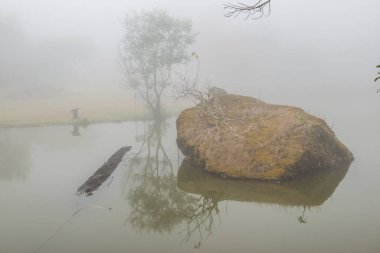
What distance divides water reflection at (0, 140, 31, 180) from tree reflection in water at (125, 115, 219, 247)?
19.1 feet

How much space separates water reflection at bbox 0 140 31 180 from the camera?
63.3ft

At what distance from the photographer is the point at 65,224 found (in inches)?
483

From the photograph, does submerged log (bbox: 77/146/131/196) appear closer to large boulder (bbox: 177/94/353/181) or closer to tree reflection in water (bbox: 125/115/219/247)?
tree reflection in water (bbox: 125/115/219/247)

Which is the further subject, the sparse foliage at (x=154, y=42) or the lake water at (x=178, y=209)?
the sparse foliage at (x=154, y=42)

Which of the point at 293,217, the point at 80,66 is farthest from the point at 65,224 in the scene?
the point at 80,66

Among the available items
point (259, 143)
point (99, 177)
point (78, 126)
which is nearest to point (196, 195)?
point (259, 143)

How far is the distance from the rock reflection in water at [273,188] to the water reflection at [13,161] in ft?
29.0

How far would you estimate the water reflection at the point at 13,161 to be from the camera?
63.3ft

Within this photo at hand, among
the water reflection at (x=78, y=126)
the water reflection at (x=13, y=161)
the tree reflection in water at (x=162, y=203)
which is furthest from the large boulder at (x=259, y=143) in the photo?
the water reflection at (x=78, y=126)

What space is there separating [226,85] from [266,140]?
62310mm

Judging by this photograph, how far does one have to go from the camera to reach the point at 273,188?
1459cm

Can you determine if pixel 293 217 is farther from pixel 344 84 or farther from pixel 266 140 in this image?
pixel 344 84

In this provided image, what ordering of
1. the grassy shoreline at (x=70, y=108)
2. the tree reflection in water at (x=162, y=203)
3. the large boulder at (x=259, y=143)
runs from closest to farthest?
the tree reflection in water at (x=162, y=203) → the large boulder at (x=259, y=143) → the grassy shoreline at (x=70, y=108)

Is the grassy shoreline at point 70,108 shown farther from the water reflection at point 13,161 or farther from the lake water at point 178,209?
the lake water at point 178,209
